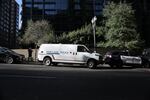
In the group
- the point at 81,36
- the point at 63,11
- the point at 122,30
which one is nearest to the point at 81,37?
the point at 81,36

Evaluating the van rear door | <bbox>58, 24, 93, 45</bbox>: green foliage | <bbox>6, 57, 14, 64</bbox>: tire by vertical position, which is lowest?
<bbox>6, 57, 14, 64</bbox>: tire

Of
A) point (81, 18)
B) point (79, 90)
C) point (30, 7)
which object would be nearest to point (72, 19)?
point (81, 18)

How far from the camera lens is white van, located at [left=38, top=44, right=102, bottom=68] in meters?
28.8

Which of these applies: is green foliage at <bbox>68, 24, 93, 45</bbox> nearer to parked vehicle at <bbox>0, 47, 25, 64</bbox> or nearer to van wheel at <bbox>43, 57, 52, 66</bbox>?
parked vehicle at <bbox>0, 47, 25, 64</bbox>

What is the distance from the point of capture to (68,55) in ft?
95.8

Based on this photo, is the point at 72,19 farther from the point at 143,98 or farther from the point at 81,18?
the point at 143,98

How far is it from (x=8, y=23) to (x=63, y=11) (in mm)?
52391

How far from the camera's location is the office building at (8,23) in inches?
4569

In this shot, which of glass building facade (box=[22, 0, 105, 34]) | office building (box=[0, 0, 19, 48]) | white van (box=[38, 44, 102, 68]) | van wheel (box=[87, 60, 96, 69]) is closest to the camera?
van wheel (box=[87, 60, 96, 69])

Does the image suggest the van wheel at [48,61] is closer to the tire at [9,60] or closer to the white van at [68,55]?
the white van at [68,55]

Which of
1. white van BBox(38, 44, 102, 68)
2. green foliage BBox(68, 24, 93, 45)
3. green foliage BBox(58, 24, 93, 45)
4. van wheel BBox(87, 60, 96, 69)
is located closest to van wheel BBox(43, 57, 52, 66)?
white van BBox(38, 44, 102, 68)

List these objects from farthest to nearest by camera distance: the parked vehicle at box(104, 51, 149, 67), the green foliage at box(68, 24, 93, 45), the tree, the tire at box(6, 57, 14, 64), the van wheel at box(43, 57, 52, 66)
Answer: the green foliage at box(68, 24, 93, 45), the tree, the parked vehicle at box(104, 51, 149, 67), the tire at box(6, 57, 14, 64), the van wheel at box(43, 57, 52, 66)

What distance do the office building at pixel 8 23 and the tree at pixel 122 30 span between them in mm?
73037

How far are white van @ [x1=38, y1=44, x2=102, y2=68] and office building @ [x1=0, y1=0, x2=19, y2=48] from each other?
82.8 metres
